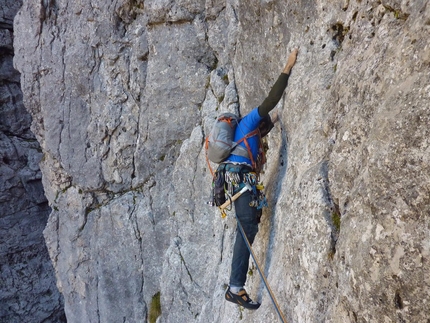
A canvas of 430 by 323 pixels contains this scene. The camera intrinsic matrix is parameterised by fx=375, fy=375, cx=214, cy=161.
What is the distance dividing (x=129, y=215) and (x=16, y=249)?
570 inches

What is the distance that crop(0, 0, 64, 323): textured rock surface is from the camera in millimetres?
23266

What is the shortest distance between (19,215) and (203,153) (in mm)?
18158

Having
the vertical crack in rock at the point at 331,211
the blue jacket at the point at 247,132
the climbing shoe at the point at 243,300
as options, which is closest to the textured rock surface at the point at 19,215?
the blue jacket at the point at 247,132

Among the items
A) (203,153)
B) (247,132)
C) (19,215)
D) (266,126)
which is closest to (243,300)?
(247,132)

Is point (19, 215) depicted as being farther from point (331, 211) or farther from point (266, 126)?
point (331, 211)

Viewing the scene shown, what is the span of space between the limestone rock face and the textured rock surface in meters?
8.48

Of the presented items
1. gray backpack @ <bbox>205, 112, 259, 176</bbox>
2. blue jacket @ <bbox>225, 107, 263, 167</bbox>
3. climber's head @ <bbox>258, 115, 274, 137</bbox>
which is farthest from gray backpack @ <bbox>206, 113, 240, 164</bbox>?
climber's head @ <bbox>258, 115, 274, 137</bbox>

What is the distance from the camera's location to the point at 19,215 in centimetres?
2398

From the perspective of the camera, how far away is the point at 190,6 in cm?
1130

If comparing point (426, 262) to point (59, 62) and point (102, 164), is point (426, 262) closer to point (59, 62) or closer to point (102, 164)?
point (102, 164)

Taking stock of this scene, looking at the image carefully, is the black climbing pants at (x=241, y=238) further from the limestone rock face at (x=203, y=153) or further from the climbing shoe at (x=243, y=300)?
the limestone rock face at (x=203, y=153)

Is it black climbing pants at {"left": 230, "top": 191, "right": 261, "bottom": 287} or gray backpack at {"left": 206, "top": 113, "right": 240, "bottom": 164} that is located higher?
gray backpack at {"left": 206, "top": 113, "right": 240, "bottom": 164}

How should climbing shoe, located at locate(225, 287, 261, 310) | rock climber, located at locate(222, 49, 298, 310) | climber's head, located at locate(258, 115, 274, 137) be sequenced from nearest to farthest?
climbing shoe, located at locate(225, 287, 261, 310), rock climber, located at locate(222, 49, 298, 310), climber's head, located at locate(258, 115, 274, 137)

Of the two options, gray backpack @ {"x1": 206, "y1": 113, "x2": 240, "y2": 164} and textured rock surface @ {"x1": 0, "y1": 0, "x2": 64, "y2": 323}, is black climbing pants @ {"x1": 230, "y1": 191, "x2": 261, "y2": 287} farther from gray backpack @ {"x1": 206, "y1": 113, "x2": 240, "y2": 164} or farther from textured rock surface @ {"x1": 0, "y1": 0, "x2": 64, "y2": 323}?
textured rock surface @ {"x1": 0, "y1": 0, "x2": 64, "y2": 323}
